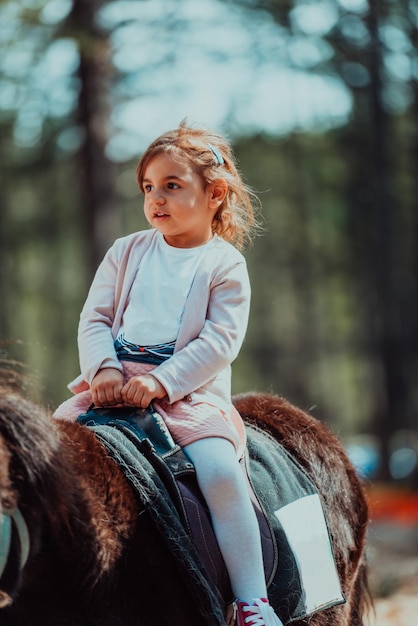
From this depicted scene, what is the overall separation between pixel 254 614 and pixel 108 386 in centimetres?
83

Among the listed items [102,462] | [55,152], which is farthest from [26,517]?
[55,152]

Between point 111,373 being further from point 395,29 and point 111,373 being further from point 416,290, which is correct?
point 416,290

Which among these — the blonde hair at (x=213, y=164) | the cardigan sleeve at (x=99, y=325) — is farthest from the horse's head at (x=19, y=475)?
the blonde hair at (x=213, y=164)

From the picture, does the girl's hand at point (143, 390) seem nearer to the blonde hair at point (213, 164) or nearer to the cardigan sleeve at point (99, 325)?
the cardigan sleeve at point (99, 325)

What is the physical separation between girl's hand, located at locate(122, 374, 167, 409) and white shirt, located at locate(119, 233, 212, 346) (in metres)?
0.21

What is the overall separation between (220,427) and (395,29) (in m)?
12.7

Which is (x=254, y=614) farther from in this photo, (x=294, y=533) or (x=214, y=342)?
(x=214, y=342)

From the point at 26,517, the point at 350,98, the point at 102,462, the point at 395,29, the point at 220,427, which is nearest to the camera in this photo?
the point at 26,517

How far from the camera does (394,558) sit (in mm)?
8867

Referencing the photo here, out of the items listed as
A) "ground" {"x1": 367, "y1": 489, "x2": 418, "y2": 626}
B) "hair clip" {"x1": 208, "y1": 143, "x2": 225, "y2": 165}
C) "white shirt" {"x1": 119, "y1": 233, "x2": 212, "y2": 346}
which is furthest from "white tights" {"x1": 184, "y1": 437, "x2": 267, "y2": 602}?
"ground" {"x1": 367, "y1": 489, "x2": 418, "y2": 626}

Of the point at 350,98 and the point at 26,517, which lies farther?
the point at 350,98

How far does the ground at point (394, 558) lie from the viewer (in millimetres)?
6023

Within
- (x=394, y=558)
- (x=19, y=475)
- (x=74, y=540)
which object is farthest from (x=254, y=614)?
(x=394, y=558)

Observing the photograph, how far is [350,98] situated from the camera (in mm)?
16406
